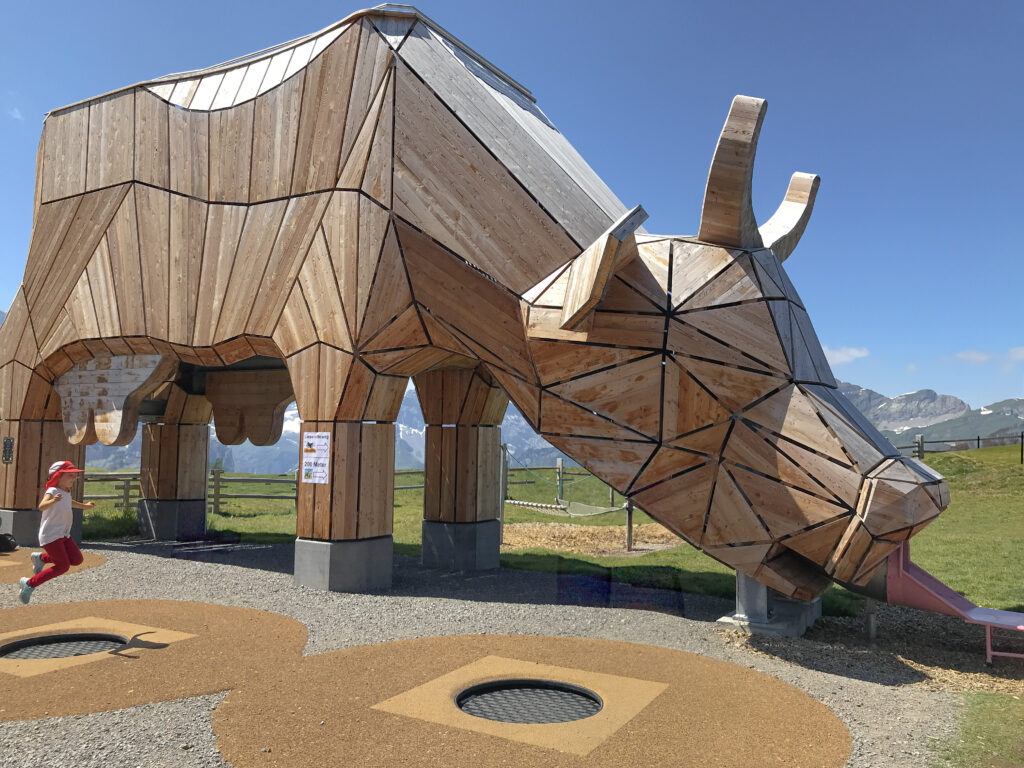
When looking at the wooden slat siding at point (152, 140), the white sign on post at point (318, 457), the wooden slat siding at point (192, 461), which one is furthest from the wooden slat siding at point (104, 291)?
the white sign on post at point (318, 457)

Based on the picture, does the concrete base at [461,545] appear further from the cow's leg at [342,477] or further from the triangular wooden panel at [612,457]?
the triangular wooden panel at [612,457]

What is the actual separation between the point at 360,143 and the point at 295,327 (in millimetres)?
2717

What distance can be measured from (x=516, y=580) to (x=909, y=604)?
562 cm

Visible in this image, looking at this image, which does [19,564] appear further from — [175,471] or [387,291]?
[387,291]

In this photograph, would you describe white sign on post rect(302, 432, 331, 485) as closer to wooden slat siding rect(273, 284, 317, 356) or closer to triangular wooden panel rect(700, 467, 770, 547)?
wooden slat siding rect(273, 284, 317, 356)

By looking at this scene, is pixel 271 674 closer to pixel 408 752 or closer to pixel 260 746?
pixel 260 746

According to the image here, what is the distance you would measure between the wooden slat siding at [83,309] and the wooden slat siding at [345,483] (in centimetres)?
573

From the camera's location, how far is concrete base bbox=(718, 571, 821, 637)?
8234 mm

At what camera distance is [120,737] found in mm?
4957

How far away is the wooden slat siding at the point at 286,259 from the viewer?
1077 centimetres

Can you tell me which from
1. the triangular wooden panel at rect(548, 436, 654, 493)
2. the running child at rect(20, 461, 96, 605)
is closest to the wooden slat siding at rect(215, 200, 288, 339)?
the running child at rect(20, 461, 96, 605)

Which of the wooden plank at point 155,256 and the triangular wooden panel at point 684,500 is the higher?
the wooden plank at point 155,256

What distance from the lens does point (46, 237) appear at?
46.2ft

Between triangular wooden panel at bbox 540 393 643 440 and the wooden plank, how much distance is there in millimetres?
6645
